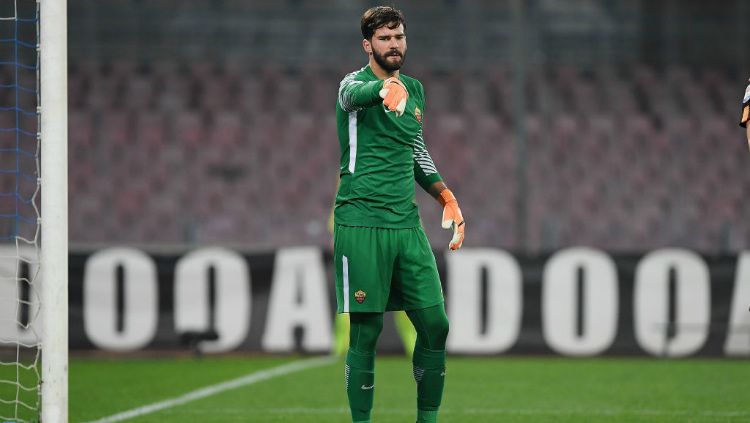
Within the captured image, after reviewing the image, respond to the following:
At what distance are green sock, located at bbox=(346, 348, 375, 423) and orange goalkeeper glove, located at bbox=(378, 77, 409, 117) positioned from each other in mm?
1069

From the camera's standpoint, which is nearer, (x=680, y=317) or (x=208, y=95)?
(x=680, y=317)

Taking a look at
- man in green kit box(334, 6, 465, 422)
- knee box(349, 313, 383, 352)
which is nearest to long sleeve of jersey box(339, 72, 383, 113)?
man in green kit box(334, 6, 465, 422)

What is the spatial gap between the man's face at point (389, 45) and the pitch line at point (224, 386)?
2.58 m

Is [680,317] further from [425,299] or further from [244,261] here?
[425,299]

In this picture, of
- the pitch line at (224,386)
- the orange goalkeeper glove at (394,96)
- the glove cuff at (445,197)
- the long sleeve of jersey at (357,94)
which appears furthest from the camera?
the pitch line at (224,386)

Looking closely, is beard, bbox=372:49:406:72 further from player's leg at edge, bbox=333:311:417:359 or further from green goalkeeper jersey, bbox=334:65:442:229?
player's leg at edge, bbox=333:311:417:359

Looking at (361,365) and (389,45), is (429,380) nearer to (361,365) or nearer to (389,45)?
(361,365)

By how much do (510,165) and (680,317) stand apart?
685 cm

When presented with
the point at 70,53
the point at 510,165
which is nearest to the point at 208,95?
the point at 70,53

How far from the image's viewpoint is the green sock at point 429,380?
4598 mm

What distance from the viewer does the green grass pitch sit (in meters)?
6.30

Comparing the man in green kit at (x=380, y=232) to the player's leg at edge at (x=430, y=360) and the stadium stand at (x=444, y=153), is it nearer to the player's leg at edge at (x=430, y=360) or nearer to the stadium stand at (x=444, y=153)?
the player's leg at edge at (x=430, y=360)

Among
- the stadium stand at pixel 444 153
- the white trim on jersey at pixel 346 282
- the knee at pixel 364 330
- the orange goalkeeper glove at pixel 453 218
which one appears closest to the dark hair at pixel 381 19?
the orange goalkeeper glove at pixel 453 218

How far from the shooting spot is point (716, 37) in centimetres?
1802
